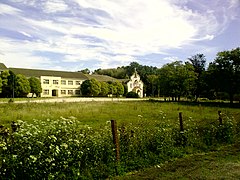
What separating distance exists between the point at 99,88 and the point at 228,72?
132 ft

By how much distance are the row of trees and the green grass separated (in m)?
68.0

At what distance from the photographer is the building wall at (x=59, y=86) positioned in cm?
7962

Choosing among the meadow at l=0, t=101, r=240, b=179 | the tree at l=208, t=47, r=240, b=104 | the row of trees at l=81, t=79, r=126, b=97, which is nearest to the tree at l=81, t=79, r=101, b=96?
the row of trees at l=81, t=79, r=126, b=97

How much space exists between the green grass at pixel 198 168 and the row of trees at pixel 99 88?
6804cm

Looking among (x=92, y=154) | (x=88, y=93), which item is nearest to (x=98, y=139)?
(x=92, y=154)

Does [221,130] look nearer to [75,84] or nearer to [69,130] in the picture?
[69,130]

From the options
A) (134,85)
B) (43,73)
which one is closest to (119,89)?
(134,85)

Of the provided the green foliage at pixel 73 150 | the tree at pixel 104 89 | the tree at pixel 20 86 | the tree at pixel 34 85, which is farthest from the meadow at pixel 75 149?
the tree at pixel 104 89

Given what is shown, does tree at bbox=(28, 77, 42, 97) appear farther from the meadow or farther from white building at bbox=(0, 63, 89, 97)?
the meadow

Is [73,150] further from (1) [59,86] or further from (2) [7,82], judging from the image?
(1) [59,86]

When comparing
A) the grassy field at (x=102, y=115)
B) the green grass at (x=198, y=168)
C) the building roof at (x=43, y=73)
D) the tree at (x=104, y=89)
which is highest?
the building roof at (x=43, y=73)

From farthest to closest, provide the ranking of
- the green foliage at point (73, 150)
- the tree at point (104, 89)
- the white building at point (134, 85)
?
the white building at point (134, 85) < the tree at point (104, 89) < the green foliage at point (73, 150)

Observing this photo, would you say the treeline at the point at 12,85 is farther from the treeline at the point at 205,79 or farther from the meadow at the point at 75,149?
the meadow at the point at 75,149

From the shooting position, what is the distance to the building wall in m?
79.6
